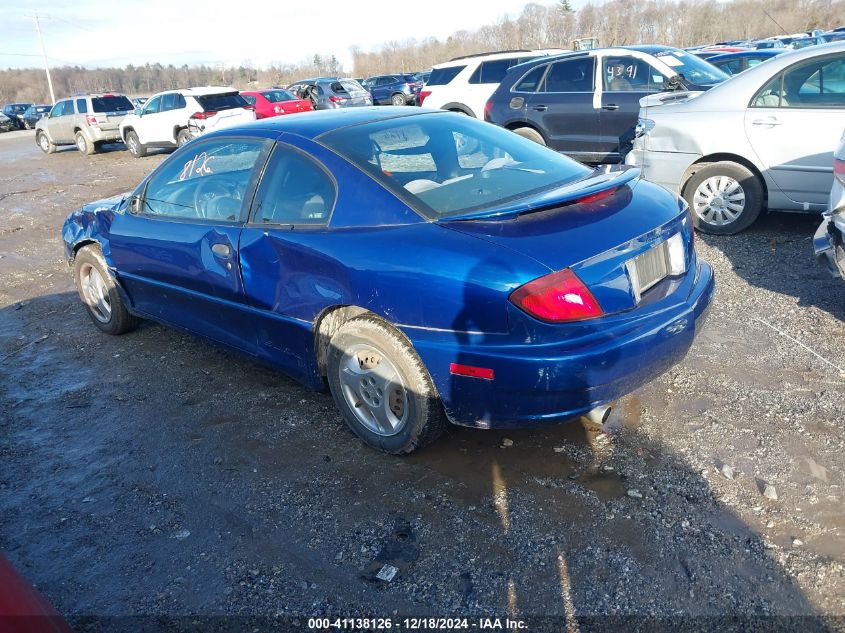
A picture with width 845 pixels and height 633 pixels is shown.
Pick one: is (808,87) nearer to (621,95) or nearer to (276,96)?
(621,95)

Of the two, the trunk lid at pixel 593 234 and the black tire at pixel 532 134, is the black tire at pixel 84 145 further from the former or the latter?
the trunk lid at pixel 593 234

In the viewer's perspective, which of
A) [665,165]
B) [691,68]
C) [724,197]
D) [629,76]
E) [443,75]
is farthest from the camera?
[443,75]

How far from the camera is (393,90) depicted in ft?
98.5

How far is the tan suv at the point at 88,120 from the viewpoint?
1969 centimetres

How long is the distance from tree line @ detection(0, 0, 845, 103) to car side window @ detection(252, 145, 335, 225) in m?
47.8

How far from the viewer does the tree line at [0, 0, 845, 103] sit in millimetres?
56281

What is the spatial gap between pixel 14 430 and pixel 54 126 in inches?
790

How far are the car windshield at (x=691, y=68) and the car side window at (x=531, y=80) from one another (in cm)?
161

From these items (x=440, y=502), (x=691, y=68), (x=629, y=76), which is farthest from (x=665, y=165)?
(x=440, y=502)

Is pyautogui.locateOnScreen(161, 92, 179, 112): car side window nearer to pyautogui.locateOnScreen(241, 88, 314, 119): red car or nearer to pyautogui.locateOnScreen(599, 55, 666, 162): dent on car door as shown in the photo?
pyautogui.locateOnScreen(241, 88, 314, 119): red car

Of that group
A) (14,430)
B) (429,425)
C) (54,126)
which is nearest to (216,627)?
(429,425)

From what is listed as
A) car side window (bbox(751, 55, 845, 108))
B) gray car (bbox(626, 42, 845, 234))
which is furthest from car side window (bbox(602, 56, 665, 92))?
car side window (bbox(751, 55, 845, 108))

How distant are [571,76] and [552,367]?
25.1ft

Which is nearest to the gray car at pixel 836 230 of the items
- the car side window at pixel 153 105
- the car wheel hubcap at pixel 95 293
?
the car wheel hubcap at pixel 95 293
